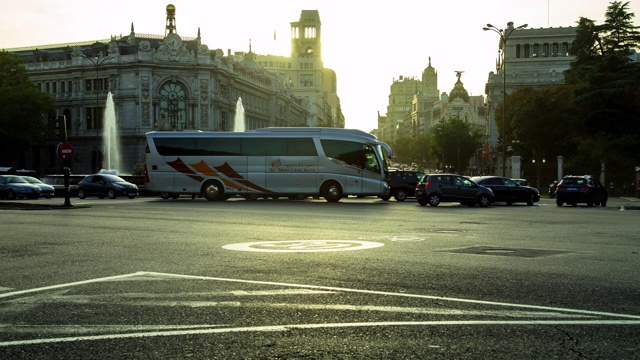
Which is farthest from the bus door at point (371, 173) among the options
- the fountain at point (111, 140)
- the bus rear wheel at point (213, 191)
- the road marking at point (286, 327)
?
the fountain at point (111, 140)

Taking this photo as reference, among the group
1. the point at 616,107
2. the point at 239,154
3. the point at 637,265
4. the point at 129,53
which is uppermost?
the point at 129,53

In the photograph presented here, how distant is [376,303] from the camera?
23.2ft

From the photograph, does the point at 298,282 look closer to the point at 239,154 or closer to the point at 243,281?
the point at 243,281

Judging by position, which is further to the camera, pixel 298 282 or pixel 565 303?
pixel 298 282

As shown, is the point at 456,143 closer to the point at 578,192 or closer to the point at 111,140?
the point at 111,140

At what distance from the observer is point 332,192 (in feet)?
111

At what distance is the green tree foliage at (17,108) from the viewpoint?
6988 cm

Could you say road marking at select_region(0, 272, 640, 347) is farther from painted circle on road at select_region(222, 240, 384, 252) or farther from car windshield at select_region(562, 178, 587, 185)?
car windshield at select_region(562, 178, 587, 185)

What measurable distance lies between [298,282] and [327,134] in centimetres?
2638

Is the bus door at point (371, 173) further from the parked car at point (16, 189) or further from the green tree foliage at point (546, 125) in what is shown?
the green tree foliage at point (546, 125)

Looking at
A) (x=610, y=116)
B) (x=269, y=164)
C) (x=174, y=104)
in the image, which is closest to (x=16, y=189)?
(x=269, y=164)

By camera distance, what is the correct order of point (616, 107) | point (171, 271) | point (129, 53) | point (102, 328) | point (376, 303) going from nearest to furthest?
point (102, 328) → point (376, 303) → point (171, 271) → point (616, 107) → point (129, 53)

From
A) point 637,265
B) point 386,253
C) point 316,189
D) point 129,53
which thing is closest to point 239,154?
point 316,189

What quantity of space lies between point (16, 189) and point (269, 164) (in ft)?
50.9
